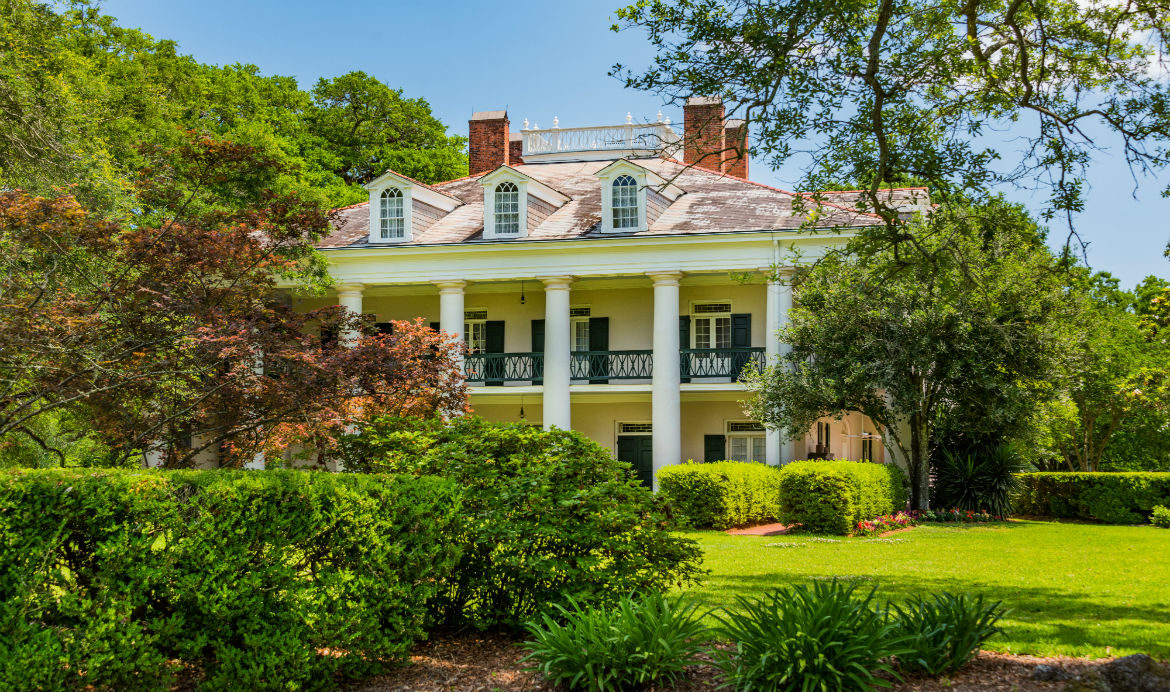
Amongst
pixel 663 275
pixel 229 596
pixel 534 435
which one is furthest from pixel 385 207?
pixel 229 596

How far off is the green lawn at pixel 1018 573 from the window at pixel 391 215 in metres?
13.9

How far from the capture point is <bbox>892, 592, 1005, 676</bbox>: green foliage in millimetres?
6445

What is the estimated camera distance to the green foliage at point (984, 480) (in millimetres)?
25266

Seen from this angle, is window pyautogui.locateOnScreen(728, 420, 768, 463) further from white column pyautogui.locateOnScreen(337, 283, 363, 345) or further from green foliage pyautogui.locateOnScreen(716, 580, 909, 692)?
green foliage pyautogui.locateOnScreen(716, 580, 909, 692)

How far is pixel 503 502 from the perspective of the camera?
760 centimetres

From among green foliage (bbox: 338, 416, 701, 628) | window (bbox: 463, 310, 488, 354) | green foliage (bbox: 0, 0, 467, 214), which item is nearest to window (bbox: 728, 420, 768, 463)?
window (bbox: 463, 310, 488, 354)

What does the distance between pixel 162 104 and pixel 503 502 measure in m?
30.3

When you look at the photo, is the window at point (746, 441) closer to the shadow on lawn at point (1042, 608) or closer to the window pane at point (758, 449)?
the window pane at point (758, 449)

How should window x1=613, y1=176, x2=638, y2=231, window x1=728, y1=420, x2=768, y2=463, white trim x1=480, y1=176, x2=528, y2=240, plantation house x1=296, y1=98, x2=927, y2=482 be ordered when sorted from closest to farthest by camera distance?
plantation house x1=296, y1=98, x2=927, y2=482
window x1=613, y1=176, x2=638, y2=231
white trim x1=480, y1=176, x2=528, y2=240
window x1=728, y1=420, x2=768, y2=463

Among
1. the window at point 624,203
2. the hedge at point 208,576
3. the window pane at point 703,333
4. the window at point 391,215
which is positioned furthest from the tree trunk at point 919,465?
the hedge at point 208,576

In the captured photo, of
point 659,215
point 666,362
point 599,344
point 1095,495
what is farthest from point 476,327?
point 1095,495

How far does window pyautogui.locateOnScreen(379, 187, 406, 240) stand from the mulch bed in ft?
73.9

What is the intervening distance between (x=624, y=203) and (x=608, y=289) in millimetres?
3538

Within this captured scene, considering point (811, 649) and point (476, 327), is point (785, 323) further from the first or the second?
point (811, 649)
